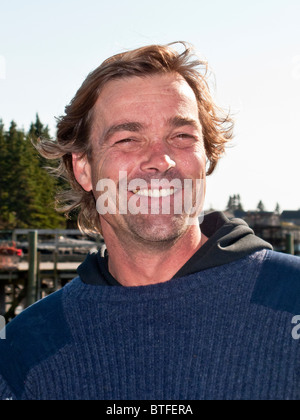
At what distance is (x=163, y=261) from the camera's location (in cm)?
288

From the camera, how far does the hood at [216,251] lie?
2.72 metres

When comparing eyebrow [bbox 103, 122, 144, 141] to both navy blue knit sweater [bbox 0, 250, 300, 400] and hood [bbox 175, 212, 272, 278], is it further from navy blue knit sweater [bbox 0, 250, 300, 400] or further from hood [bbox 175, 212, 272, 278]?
navy blue knit sweater [bbox 0, 250, 300, 400]

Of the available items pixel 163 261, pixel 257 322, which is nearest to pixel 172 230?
pixel 163 261

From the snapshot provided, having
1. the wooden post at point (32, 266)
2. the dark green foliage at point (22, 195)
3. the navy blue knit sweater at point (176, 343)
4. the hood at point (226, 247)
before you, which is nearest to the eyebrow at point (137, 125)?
the hood at point (226, 247)

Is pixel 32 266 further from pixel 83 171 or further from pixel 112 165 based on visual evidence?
pixel 112 165

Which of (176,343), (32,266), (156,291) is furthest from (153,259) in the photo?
(32,266)

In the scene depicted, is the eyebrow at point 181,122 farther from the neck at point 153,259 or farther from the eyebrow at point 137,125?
the neck at point 153,259

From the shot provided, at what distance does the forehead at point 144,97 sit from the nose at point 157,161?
19cm

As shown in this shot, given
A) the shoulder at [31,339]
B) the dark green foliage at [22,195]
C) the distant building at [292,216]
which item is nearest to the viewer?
the shoulder at [31,339]

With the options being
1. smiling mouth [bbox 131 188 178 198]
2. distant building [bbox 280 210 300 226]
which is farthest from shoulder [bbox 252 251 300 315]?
distant building [bbox 280 210 300 226]

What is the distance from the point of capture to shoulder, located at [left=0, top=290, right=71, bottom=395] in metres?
2.67

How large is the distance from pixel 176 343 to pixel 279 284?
1.74ft

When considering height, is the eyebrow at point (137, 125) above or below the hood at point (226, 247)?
above
